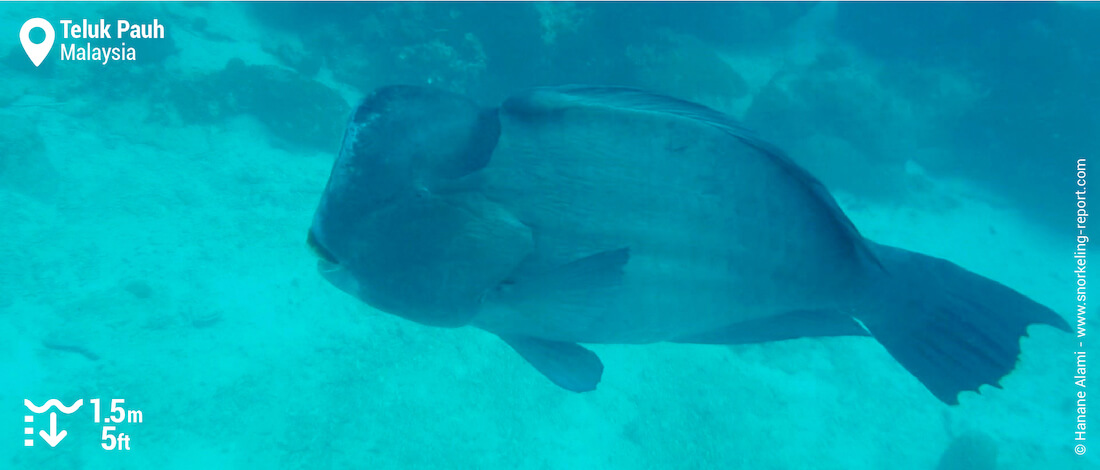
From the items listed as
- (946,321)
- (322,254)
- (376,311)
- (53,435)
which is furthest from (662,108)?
(53,435)

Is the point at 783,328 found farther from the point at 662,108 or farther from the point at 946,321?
the point at 662,108

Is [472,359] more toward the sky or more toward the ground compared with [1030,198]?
more toward the ground

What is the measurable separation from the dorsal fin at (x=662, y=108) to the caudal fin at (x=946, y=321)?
1.23ft

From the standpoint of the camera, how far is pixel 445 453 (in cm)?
564

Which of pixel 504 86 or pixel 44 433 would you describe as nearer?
pixel 44 433

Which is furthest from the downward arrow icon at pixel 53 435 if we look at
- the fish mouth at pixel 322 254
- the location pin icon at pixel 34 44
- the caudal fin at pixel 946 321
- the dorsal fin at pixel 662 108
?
the location pin icon at pixel 34 44

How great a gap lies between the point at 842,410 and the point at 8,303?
10435mm

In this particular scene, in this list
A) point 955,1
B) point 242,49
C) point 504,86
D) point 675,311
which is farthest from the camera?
point 955,1

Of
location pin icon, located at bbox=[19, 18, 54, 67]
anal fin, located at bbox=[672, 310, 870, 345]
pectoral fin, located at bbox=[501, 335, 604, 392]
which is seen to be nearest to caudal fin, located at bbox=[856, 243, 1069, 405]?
anal fin, located at bbox=[672, 310, 870, 345]

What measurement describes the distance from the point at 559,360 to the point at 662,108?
0.72 metres

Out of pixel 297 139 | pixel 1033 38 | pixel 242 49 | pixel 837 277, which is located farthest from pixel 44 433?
pixel 1033 38

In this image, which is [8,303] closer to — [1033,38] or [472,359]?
[472,359]

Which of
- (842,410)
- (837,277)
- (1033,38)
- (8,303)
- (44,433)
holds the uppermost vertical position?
(1033,38)

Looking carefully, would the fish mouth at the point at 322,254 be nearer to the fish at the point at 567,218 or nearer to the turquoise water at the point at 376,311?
the fish at the point at 567,218
